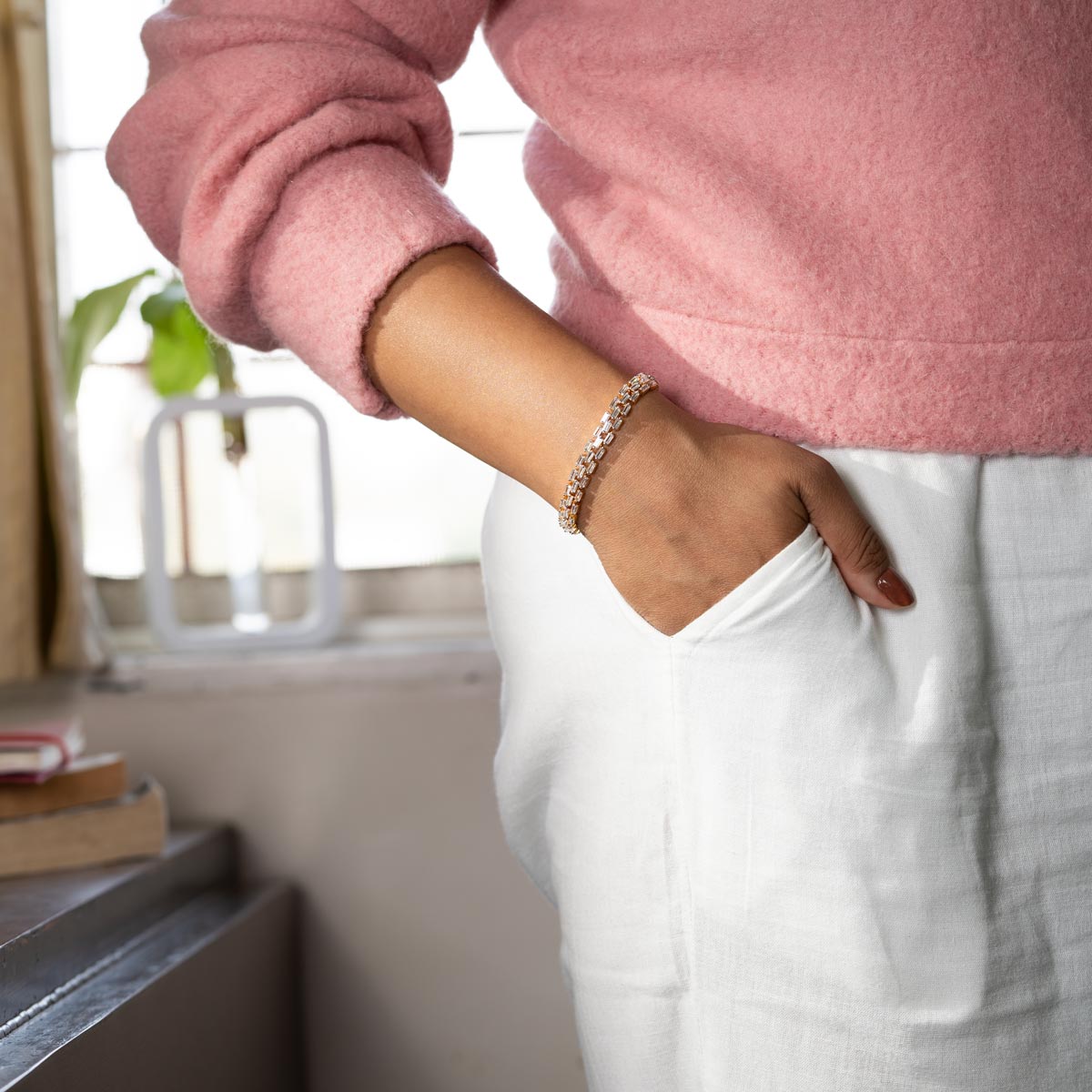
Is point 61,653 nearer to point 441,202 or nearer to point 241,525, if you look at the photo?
point 241,525

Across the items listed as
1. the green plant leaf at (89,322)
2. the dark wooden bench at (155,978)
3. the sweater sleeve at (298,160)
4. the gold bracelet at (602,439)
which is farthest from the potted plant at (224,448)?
the gold bracelet at (602,439)

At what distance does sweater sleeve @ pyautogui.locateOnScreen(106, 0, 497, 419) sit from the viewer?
0.54 m

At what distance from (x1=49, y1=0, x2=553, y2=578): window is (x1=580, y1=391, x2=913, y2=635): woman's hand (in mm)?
1172

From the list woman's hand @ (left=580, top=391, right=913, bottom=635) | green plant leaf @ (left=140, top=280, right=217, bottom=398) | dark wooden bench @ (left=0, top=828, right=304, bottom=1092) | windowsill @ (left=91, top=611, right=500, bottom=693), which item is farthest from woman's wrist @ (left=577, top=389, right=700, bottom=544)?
green plant leaf @ (left=140, top=280, right=217, bottom=398)

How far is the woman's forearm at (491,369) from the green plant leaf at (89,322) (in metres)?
1.13

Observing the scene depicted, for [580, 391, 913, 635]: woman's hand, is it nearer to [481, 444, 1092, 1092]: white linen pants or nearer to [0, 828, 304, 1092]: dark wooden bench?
[481, 444, 1092, 1092]: white linen pants

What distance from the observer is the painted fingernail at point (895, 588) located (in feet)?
1.68

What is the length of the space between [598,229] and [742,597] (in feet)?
0.71

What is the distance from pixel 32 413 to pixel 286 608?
445 mm

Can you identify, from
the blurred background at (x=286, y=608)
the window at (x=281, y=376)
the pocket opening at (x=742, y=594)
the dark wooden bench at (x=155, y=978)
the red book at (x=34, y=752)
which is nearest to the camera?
the pocket opening at (x=742, y=594)

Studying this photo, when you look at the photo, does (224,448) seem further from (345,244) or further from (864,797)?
(864,797)

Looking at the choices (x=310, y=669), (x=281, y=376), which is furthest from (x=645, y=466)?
(x=281, y=376)

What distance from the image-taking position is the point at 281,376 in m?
1.72

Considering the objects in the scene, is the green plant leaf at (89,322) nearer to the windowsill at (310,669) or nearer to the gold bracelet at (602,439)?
Answer: the windowsill at (310,669)
